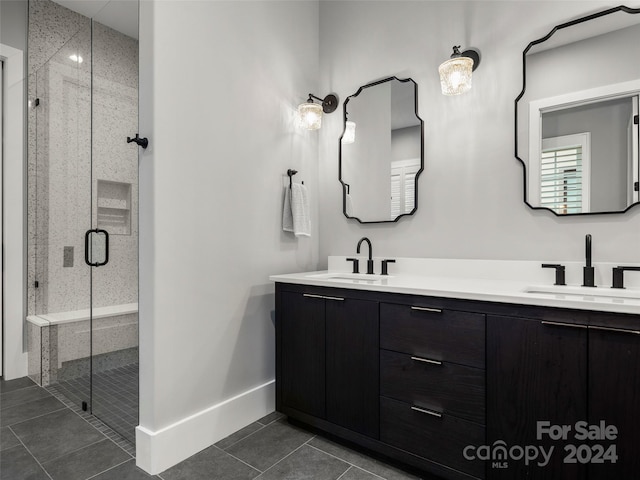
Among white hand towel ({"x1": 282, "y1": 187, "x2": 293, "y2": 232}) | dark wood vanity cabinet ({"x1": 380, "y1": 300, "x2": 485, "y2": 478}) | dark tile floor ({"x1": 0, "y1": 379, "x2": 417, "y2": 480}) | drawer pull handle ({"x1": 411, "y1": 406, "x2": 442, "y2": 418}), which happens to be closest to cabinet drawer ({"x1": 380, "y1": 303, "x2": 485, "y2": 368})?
dark wood vanity cabinet ({"x1": 380, "y1": 300, "x2": 485, "y2": 478})

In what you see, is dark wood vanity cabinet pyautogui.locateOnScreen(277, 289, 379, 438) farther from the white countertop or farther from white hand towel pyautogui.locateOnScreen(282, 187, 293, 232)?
white hand towel pyautogui.locateOnScreen(282, 187, 293, 232)

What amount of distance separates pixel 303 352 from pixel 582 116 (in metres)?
1.85

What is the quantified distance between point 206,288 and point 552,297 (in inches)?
62.2

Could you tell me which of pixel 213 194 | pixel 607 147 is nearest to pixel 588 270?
pixel 607 147

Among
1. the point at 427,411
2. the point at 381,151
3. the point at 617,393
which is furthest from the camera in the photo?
the point at 381,151

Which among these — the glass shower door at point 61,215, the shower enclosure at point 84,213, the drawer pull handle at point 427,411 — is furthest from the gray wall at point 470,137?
the glass shower door at point 61,215

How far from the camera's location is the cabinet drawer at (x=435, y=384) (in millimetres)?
1410

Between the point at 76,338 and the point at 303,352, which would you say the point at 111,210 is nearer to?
the point at 76,338

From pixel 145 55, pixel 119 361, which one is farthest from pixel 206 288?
pixel 145 55

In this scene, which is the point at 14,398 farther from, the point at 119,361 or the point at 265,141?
the point at 265,141

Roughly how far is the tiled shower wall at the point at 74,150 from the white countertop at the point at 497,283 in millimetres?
1146

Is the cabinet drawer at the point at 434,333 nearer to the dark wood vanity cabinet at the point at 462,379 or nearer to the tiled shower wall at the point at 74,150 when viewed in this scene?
the dark wood vanity cabinet at the point at 462,379

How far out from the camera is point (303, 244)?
254 cm

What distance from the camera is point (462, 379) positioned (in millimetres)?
1440
